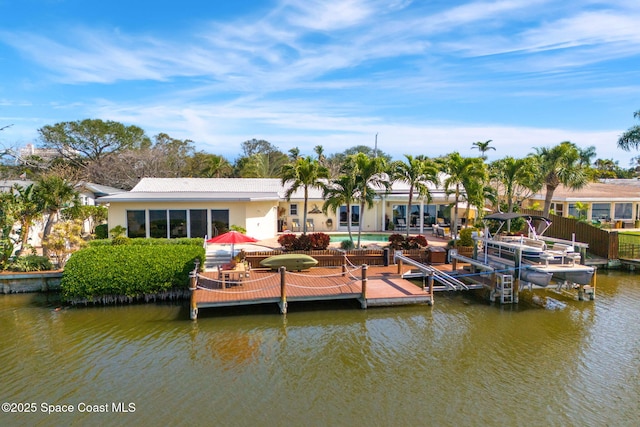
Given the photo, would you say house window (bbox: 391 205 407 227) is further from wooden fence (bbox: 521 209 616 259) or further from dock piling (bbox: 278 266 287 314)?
dock piling (bbox: 278 266 287 314)

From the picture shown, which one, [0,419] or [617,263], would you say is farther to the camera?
[617,263]

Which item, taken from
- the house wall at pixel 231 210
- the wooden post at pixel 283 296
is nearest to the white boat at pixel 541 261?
the wooden post at pixel 283 296

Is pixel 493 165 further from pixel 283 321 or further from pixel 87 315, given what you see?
pixel 87 315

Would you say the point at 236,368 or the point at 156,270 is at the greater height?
the point at 156,270

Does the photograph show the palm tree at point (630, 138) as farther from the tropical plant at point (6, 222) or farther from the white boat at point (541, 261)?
the tropical plant at point (6, 222)

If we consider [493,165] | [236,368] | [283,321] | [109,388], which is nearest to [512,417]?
[236,368]

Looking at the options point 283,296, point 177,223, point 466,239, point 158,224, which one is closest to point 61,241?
point 158,224
